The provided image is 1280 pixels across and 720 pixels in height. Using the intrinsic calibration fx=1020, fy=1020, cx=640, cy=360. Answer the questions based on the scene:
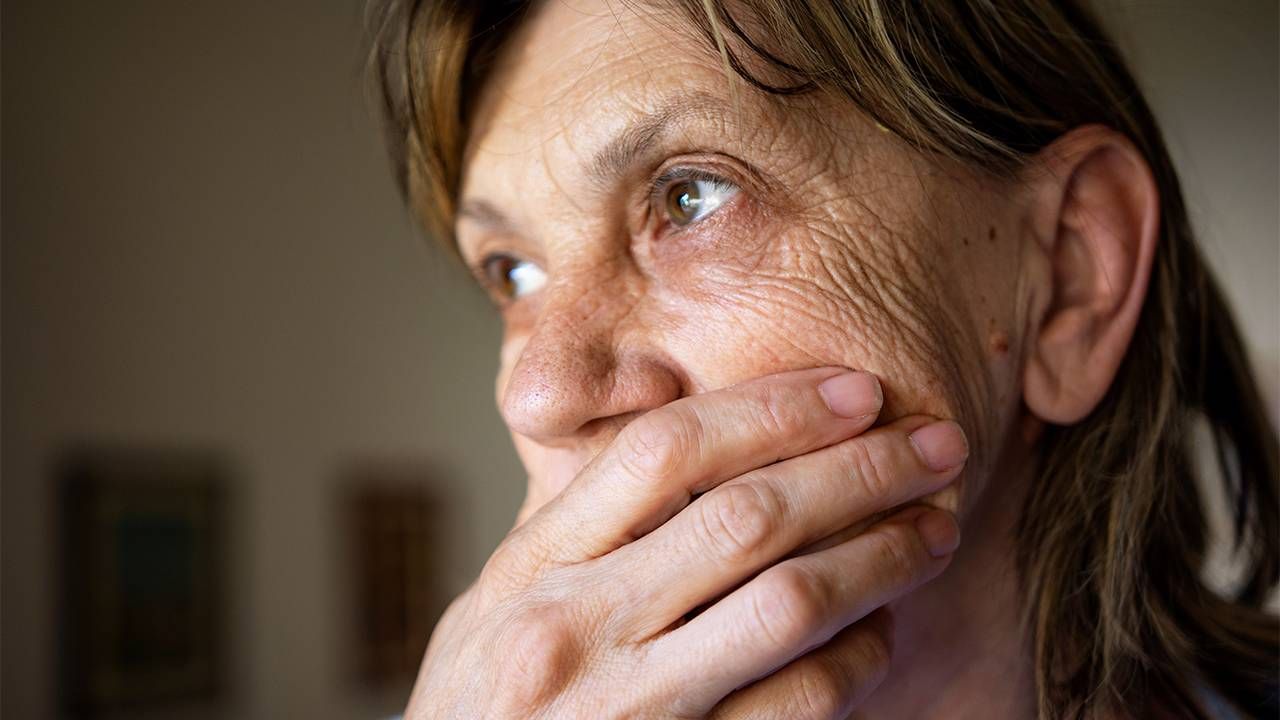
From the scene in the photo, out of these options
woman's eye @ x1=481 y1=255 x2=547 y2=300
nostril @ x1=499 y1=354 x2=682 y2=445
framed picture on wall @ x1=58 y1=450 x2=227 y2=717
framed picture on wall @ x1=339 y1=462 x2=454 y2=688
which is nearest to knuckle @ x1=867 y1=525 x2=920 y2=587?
nostril @ x1=499 y1=354 x2=682 y2=445

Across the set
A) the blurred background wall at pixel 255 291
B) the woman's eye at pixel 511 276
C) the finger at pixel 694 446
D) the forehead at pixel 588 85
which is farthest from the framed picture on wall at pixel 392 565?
the finger at pixel 694 446

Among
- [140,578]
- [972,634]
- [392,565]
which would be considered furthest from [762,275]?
[392,565]

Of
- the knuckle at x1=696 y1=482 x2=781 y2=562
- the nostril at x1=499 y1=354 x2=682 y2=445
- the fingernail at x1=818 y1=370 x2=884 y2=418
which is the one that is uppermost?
the nostril at x1=499 y1=354 x2=682 y2=445

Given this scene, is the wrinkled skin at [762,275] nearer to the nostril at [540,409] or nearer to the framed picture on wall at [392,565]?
the nostril at [540,409]

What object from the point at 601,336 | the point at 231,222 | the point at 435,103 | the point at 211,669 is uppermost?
the point at 231,222

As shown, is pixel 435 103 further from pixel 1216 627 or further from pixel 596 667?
pixel 1216 627

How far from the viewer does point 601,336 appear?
39.2 inches

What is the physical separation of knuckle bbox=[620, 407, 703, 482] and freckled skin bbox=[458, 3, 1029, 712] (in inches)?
3.4

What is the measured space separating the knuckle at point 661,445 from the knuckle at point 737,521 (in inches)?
1.7

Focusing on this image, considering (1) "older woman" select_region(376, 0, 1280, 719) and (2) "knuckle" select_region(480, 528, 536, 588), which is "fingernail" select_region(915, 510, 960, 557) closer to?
(1) "older woman" select_region(376, 0, 1280, 719)

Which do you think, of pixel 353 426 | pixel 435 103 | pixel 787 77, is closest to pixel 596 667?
pixel 787 77

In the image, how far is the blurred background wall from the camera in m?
3.34

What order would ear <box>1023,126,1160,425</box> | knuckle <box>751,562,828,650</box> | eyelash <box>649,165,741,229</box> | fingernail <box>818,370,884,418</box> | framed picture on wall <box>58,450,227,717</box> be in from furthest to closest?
framed picture on wall <box>58,450,227,717</box> → ear <box>1023,126,1160,425</box> → eyelash <box>649,165,741,229</box> → fingernail <box>818,370,884,418</box> → knuckle <box>751,562,828,650</box>

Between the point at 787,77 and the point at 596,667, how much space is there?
1.87 ft
